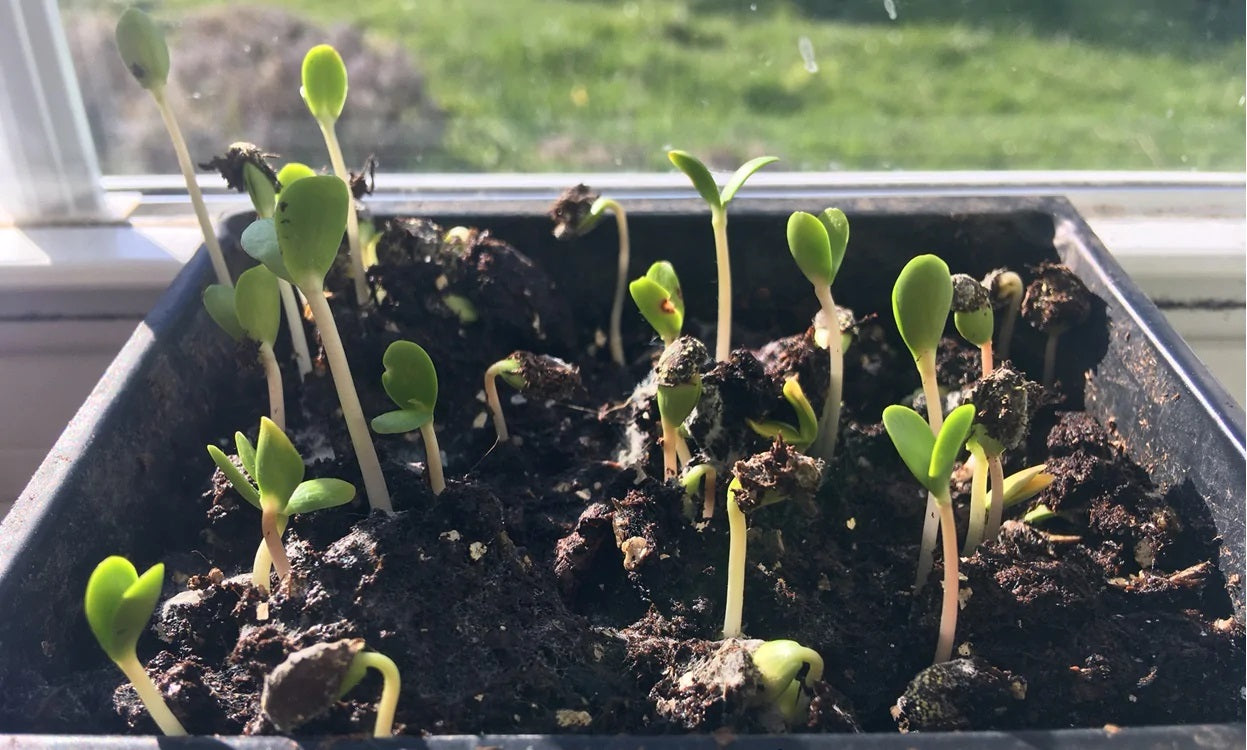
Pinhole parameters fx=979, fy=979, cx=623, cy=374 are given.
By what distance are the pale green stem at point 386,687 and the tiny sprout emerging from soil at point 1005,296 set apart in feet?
2.08

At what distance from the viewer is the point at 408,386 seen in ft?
2.18

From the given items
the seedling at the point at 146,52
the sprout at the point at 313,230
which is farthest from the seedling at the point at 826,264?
the seedling at the point at 146,52

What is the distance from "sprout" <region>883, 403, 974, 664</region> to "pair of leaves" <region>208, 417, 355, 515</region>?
339 millimetres

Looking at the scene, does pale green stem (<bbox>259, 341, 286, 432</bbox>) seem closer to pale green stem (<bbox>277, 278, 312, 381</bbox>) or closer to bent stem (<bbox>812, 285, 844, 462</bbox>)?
pale green stem (<bbox>277, 278, 312, 381</bbox>)

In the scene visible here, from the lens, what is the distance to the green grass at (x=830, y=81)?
126 centimetres

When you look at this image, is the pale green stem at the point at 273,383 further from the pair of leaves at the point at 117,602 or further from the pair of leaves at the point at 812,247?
the pair of leaves at the point at 812,247

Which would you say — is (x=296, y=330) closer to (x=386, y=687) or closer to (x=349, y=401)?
(x=349, y=401)

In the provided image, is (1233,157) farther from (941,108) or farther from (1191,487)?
(1191,487)

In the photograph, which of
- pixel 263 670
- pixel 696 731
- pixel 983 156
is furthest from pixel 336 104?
pixel 983 156

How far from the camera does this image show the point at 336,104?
849 millimetres

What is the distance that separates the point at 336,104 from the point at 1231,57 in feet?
3.47

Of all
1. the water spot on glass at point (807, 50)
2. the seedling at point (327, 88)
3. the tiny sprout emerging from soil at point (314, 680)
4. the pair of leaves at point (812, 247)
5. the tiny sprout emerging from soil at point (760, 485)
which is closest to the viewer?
the tiny sprout emerging from soil at point (314, 680)

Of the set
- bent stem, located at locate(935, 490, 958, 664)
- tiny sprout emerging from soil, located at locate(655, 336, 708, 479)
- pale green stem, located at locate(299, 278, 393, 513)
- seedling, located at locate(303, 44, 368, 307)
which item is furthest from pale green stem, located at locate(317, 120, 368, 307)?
bent stem, located at locate(935, 490, 958, 664)

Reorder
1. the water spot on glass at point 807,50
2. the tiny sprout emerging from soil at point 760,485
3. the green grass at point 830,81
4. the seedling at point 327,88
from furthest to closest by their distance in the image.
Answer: the water spot on glass at point 807,50
the green grass at point 830,81
the seedling at point 327,88
the tiny sprout emerging from soil at point 760,485
